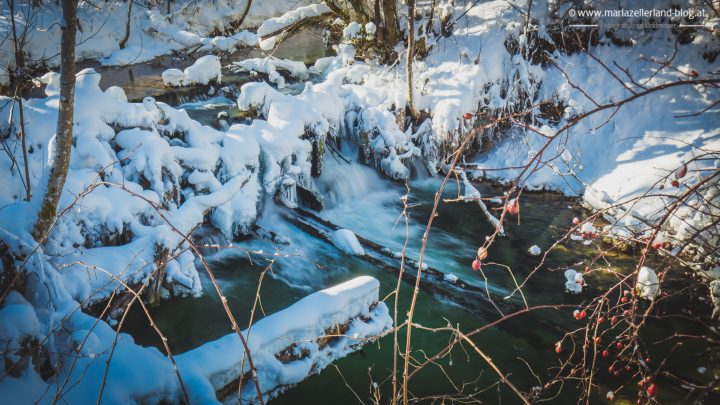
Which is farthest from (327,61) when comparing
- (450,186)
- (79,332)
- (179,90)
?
(79,332)

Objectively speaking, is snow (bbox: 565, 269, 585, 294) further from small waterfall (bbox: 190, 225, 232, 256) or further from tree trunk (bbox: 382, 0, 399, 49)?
tree trunk (bbox: 382, 0, 399, 49)

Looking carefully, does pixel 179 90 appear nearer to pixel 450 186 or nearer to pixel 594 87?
pixel 450 186

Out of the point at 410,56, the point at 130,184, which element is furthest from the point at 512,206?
the point at 410,56

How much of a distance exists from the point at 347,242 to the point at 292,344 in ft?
9.39

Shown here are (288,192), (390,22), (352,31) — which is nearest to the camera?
(288,192)

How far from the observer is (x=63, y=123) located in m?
3.51

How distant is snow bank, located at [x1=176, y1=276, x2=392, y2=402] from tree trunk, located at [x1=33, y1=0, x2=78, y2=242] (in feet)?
5.63

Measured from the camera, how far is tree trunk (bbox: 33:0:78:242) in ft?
10.8

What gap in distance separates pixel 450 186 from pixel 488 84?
9.37 feet

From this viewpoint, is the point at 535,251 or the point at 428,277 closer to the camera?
the point at 428,277

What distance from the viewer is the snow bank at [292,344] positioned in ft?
11.2

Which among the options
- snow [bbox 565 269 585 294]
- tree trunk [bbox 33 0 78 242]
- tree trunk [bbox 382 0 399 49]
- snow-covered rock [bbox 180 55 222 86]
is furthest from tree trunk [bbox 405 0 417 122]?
tree trunk [bbox 33 0 78 242]

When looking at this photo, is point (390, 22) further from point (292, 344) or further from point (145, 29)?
point (145, 29)

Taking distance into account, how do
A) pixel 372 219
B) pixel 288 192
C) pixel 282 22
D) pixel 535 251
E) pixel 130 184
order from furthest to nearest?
pixel 282 22, pixel 372 219, pixel 288 192, pixel 535 251, pixel 130 184
